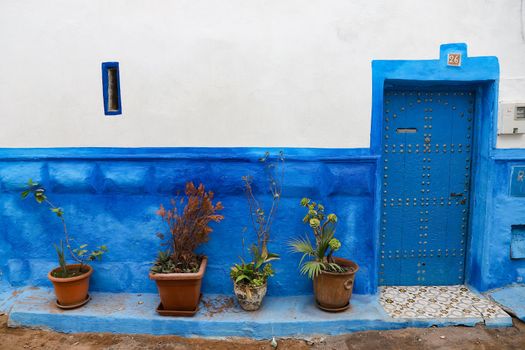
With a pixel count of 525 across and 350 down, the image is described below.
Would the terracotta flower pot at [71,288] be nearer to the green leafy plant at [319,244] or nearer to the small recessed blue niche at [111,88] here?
the small recessed blue niche at [111,88]

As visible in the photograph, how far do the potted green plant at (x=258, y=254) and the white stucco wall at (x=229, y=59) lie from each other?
12.6 inches

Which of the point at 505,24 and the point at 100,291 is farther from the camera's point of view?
the point at 100,291

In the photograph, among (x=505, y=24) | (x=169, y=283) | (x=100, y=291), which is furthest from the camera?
(x=100, y=291)

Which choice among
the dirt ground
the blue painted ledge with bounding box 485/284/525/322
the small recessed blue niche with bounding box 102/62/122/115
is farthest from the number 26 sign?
the small recessed blue niche with bounding box 102/62/122/115

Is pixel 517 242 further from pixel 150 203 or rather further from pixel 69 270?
pixel 69 270

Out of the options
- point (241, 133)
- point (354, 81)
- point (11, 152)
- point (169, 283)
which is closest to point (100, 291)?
point (169, 283)

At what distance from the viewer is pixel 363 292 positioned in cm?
429

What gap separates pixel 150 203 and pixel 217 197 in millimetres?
666

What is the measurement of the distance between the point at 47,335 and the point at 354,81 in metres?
3.66

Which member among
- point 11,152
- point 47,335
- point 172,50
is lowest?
point 47,335

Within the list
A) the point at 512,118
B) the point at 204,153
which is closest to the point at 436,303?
the point at 512,118

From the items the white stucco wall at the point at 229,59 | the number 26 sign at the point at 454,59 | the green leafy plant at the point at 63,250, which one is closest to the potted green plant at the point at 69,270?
the green leafy plant at the point at 63,250

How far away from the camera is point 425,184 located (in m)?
4.42

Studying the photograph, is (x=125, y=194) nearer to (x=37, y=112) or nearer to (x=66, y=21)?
(x=37, y=112)
